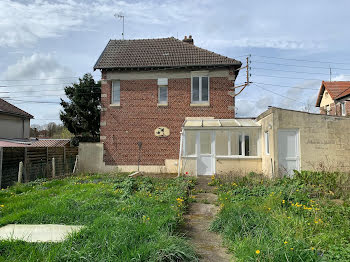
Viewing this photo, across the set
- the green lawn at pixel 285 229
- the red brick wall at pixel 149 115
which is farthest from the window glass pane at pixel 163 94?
the green lawn at pixel 285 229

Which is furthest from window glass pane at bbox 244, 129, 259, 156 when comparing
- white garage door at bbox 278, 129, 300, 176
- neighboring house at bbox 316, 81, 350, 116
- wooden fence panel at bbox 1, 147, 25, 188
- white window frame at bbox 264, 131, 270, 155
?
neighboring house at bbox 316, 81, 350, 116

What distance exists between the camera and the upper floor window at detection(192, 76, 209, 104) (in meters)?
15.7

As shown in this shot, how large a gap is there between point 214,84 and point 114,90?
634cm

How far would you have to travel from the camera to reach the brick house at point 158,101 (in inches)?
611

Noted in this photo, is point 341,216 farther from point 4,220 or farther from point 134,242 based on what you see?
point 4,220

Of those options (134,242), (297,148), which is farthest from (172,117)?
(134,242)

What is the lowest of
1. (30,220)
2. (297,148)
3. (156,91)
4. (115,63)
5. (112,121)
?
(30,220)

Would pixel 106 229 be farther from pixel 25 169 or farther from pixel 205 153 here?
pixel 25 169

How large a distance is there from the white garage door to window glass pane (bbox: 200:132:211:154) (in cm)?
363

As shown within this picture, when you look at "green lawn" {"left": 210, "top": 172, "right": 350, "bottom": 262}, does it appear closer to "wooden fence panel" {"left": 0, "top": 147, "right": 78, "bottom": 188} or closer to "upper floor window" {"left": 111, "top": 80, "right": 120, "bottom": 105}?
"wooden fence panel" {"left": 0, "top": 147, "right": 78, "bottom": 188}

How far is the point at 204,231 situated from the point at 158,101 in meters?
11.7

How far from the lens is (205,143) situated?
13398mm

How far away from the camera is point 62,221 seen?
193 inches

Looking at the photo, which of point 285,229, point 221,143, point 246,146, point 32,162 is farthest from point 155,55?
point 285,229
